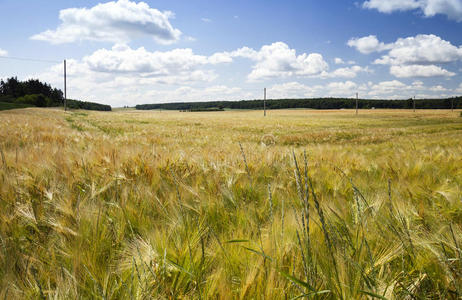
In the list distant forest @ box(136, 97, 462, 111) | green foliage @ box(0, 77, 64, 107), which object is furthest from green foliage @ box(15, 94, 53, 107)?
distant forest @ box(136, 97, 462, 111)

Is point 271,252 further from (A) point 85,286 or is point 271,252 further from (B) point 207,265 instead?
(A) point 85,286

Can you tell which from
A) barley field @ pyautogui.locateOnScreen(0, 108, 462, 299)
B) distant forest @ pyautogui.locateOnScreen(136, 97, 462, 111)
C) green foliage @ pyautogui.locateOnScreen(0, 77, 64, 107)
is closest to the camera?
barley field @ pyautogui.locateOnScreen(0, 108, 462, 299)

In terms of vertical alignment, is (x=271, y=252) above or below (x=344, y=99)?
below

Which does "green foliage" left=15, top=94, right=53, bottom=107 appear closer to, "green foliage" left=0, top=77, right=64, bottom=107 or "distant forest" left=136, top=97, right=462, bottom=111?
"green foliage" left=0, top=77, right=64, bottom=107

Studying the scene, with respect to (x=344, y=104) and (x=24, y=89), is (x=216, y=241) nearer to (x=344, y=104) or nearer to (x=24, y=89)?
(x=24, y=89)

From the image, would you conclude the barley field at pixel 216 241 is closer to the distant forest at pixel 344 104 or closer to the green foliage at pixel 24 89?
the green foliage at pixel 24 89

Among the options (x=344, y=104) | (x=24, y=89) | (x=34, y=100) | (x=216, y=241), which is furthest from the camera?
(x=344, y=104)

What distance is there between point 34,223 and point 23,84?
144 m

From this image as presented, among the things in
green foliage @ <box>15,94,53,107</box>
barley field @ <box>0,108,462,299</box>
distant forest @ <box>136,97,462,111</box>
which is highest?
distant forest @ <box>136,97,462,111</box>

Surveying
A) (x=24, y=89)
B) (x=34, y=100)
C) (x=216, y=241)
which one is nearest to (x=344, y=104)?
(x=34, y=100)

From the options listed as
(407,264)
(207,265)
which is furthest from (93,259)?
(407,264)

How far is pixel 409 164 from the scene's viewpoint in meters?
2.79

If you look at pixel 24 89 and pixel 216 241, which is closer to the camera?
pixel 216 241

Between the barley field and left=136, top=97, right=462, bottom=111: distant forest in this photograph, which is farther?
left=136, top=97, right=462, bottom=111: distant forest
